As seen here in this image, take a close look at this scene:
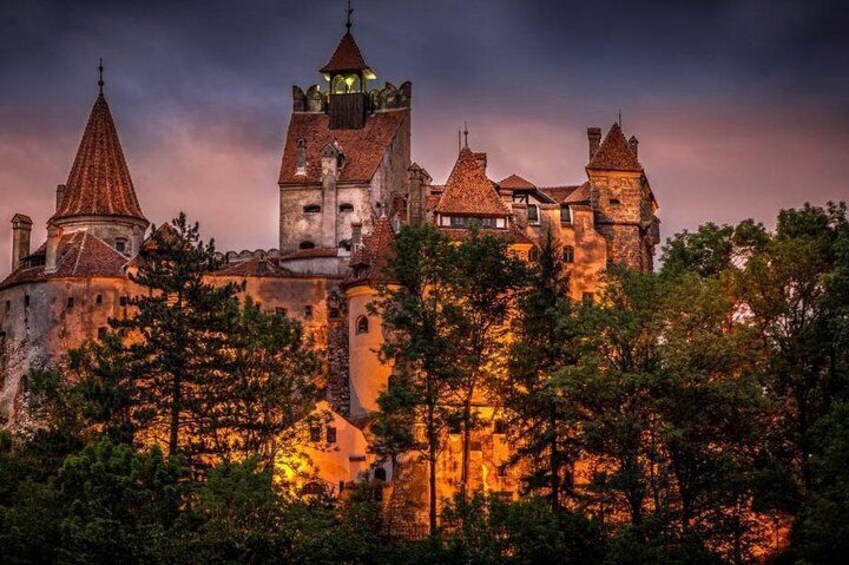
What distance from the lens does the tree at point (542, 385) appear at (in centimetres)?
6612

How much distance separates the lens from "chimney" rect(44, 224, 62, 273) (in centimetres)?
8594

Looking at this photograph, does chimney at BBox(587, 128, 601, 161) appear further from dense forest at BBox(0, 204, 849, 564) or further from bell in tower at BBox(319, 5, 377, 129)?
dense forest at BBox(0, 204, 849, 564)

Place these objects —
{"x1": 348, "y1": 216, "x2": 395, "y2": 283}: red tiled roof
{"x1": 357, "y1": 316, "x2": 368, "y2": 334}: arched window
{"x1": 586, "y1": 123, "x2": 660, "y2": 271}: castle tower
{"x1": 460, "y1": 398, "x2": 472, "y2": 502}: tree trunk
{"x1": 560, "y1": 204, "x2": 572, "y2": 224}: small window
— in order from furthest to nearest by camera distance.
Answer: {"x1": 586, "y1": 123, "x2": 660, "y2": 271}: castle tower < {"x1": 560, "y1": 204, "x2": 572, "y2": 224}: small window < {"x1": 348, "y1": 216, "x2": 395, "y2": 283}: red tiled roof < {"x1": 357, "y1": 316, "x2": 368, "y2": 334}: arched window < {"x1": 460, "y1": 398, "x2": 472, "y2": 502}: tree trunk

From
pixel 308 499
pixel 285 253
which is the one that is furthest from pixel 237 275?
pixel 308 499

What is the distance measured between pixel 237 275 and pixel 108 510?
26100mm

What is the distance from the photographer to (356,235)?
8719cm

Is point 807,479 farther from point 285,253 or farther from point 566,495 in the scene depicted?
point 285,253

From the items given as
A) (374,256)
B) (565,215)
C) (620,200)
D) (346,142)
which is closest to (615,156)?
(620,200)

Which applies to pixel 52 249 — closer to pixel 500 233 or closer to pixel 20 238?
pixel 20 238

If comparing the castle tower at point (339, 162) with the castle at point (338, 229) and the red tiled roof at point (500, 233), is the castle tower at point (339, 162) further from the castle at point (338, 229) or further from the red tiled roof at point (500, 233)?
the red tiled roof at point (500, 233)

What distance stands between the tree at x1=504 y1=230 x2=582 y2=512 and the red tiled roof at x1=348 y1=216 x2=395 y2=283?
1141 cm

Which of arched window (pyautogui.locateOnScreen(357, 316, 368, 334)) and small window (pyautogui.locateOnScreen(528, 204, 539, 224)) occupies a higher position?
small window (pyautogui.locateOnScreen(528, 204, 539, 224))

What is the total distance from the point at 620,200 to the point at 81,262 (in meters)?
30.2

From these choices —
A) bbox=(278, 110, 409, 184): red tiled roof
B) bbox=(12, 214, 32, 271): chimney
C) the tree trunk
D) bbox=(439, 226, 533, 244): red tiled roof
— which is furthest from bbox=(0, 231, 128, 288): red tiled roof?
the tree trunk
